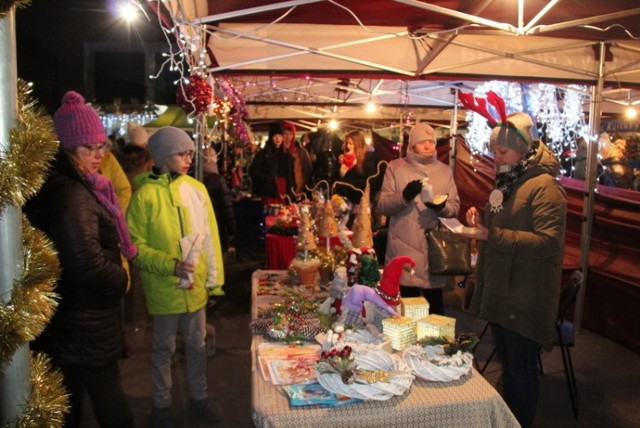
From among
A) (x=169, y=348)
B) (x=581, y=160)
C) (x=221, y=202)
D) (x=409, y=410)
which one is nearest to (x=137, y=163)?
(x=221, y=202)

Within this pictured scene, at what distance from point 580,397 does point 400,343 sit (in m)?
2.17

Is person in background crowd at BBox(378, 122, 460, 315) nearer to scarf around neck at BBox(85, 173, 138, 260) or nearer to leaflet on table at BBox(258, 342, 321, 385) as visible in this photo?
leaflet on table at BBox(258, 342, 321, 385)

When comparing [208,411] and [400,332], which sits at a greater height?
[400,332]

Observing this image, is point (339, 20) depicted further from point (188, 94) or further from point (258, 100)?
point (258, 100)

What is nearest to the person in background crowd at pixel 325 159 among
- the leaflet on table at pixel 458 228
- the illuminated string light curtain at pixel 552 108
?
the illuminated string light curtain at pixel 552 108

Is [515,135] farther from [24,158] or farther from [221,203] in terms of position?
[221,203]

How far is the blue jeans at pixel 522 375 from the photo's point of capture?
2721 millimetres

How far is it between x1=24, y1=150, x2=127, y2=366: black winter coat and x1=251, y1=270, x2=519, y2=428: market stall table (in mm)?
735

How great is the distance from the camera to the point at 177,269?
9.39 feet

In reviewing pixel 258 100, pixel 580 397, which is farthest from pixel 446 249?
pixel 258 100

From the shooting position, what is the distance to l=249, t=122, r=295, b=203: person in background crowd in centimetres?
808

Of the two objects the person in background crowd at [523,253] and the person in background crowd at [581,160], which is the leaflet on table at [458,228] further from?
the person in background crowd at [581,160]

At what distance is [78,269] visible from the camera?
7.12 ft

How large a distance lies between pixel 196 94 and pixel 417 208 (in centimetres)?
171
